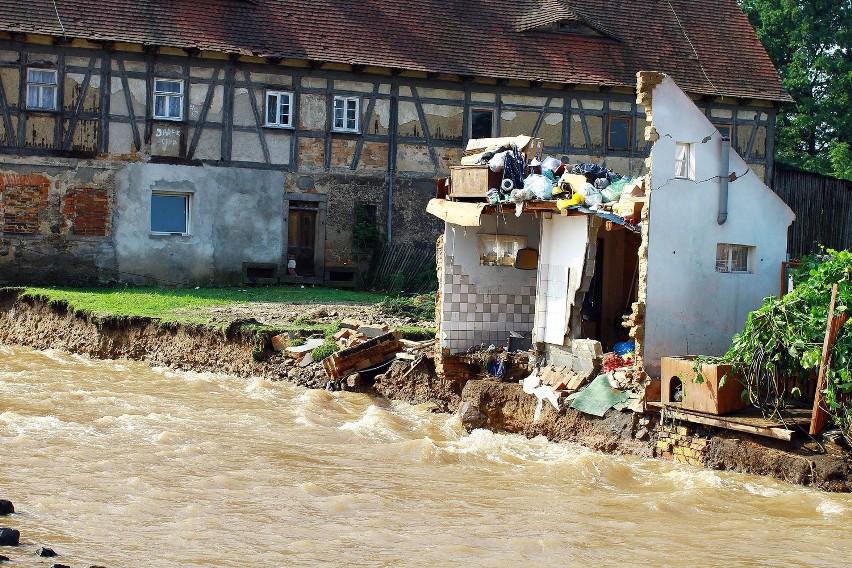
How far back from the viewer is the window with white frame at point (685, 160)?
1538 cm

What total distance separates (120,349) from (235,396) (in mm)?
3595

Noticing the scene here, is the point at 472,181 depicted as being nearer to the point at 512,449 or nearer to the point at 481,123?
the point at 512,449

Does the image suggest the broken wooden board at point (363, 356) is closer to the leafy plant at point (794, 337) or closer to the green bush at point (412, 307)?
the green bush at point (412, 307)

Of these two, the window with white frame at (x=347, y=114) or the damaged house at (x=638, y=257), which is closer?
the damaged house at (x=638, y=257)

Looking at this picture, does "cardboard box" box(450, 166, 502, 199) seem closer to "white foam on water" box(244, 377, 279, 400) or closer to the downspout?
"white foam on water" box(244, 377, 279, 400)

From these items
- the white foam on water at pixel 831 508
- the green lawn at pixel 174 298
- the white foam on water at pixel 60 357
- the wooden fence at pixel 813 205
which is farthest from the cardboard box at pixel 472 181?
the wooden fence at pixel 813 205

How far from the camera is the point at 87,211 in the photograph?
2566 centimetres

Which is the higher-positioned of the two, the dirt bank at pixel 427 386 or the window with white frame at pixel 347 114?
the window with white frame at pixel 347 114

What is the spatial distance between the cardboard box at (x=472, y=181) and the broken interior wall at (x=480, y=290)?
1.76ft

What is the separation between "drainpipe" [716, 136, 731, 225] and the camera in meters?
15.5

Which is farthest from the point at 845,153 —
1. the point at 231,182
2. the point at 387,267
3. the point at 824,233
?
the point at 231,182

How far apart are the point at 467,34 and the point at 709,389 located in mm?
16737

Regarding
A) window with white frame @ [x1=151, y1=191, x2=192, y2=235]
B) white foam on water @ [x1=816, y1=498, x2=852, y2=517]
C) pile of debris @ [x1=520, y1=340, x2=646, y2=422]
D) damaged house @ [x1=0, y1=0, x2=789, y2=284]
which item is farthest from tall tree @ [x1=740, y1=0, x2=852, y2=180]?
white foam on water @ [x1=816, y1=498, x2=852, y2=517]

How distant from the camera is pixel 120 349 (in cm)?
2091
